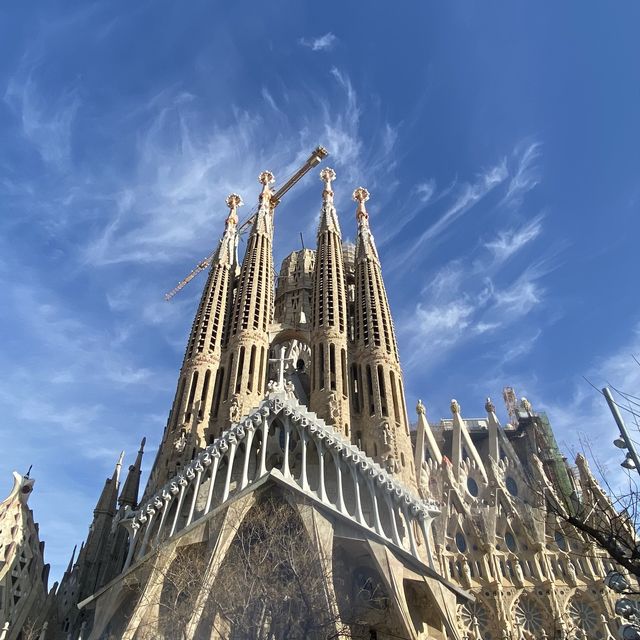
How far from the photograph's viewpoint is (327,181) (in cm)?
4372

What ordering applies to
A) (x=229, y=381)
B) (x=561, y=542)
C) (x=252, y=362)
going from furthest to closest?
(x=252, y=362)
(x=229, y=381)
(x=561, y=542)

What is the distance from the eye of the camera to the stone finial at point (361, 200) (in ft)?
131

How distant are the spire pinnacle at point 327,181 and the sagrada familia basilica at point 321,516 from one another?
10.1 m

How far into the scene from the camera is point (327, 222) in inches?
1501

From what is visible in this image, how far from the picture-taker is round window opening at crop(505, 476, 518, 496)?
26844mm

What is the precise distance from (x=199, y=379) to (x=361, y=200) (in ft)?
71.0

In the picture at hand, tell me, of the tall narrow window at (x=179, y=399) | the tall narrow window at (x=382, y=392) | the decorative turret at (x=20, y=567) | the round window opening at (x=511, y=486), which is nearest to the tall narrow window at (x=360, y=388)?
the tall narrow window at (x=382, y=392)

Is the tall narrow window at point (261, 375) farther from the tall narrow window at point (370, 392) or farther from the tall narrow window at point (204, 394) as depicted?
the tall narrow window at point (370, 392)

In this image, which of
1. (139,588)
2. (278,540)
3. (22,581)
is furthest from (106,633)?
(278,540)

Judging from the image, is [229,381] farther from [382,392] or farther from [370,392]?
[382,392]

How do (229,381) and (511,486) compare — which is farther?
(229,381)

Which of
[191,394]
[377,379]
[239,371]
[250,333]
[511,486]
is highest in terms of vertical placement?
[250,333]

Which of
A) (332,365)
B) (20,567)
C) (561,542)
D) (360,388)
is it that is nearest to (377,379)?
(360,388)

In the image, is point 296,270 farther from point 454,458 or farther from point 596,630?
point 596,630
